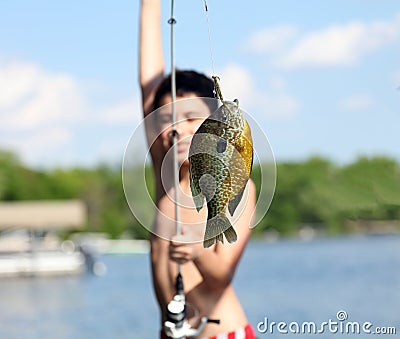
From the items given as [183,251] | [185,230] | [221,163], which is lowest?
[183,251]

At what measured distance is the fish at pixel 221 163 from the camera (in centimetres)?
175

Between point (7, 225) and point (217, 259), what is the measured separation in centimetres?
2390

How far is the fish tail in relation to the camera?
1811 mm

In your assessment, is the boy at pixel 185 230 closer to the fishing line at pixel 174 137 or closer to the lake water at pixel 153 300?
the fishing line at pixel 174 137

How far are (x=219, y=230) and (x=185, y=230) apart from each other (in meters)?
0.80

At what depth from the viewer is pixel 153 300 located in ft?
60.5

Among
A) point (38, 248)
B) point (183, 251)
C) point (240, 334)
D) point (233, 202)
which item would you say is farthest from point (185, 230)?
point (38, 248)

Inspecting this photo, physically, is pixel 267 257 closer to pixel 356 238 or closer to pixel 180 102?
pixel 356 238

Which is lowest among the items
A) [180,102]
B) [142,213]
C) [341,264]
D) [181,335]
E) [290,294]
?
[341,264]

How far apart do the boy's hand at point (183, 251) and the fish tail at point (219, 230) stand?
0.84m

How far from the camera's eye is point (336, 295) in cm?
1791

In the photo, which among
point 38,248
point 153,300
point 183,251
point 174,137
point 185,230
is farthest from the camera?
point 38,248

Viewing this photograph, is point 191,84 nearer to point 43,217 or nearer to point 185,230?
point 185,230

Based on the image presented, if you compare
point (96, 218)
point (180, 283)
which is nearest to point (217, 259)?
point (180, 283)
